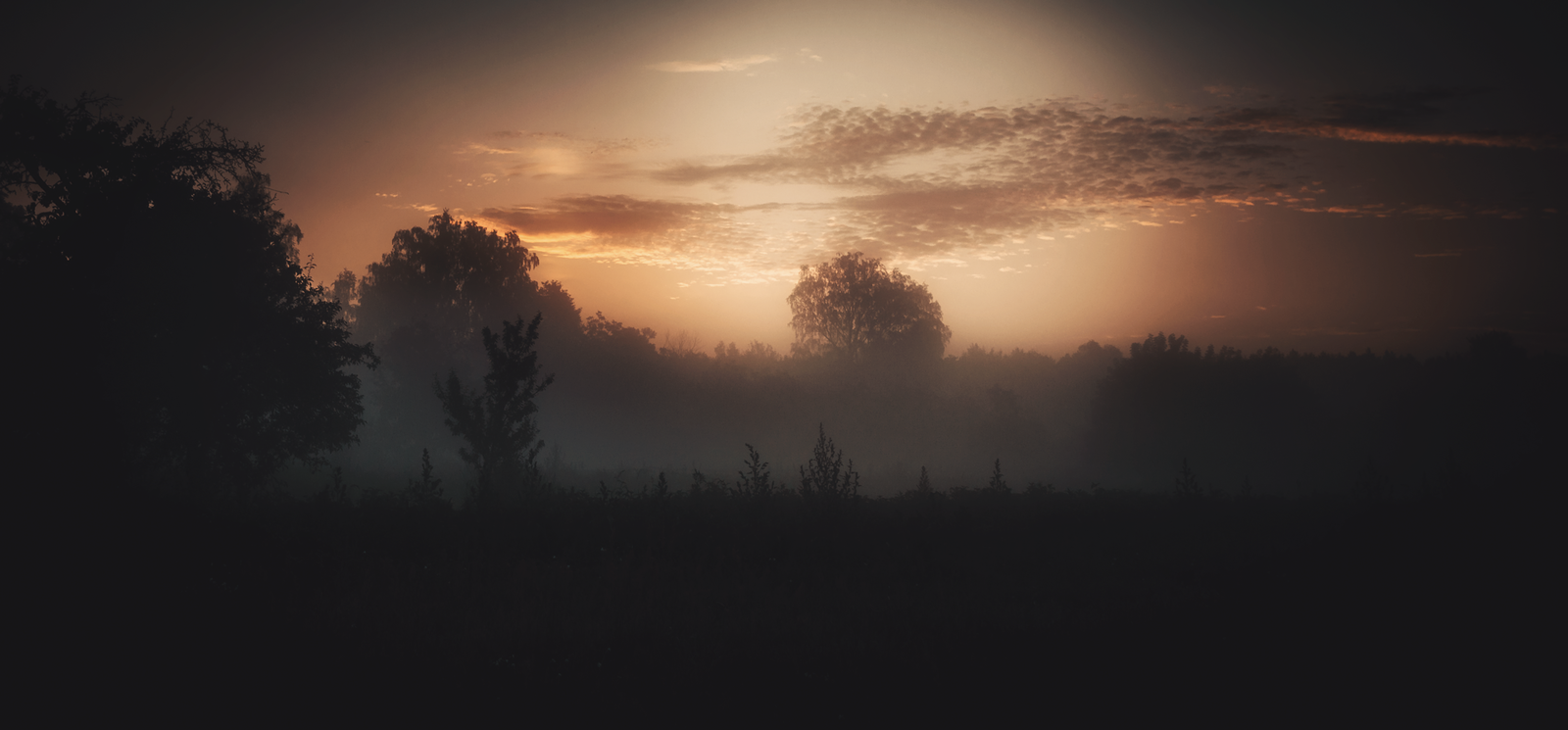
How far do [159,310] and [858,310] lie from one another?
43940mm

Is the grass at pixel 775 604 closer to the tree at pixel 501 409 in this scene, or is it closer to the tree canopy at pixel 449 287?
the tree at pixel 501 409

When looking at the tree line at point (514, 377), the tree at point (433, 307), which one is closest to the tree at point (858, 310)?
the tree line at point (514, 377)

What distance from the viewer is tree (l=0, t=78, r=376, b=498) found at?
11195 millimetres

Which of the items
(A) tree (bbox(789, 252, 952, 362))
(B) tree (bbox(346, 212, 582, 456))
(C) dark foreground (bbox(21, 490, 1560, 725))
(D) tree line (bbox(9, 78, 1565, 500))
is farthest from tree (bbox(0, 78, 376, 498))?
(A) tree (bbox(789, 252, 952, 362))

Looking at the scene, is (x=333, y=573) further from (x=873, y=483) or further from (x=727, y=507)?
(x=873, y=483)

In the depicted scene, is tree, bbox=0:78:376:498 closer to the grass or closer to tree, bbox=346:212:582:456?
the grass

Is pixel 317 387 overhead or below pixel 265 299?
below

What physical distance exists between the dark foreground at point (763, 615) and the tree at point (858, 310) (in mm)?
43601

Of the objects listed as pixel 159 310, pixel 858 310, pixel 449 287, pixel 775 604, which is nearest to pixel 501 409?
pixel 159 310

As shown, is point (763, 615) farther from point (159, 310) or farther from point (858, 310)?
point (858, 310)

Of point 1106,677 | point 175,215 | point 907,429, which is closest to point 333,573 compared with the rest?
point 1106,677

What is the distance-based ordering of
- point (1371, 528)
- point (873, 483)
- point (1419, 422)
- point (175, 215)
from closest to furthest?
point (1371, 528) < point (175, 215) < point (873, 483) < point (1419, 422)

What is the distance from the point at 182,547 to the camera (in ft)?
28.8

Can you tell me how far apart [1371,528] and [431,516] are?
615 inches
